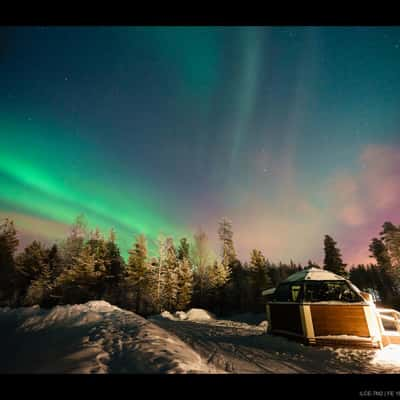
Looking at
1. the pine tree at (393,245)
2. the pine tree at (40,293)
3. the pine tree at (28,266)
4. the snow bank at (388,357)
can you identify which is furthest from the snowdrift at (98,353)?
the pine tree at (393,245)

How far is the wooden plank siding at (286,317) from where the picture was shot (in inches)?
329

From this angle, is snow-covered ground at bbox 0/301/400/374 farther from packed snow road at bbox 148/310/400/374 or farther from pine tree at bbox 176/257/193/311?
pine tree at bbox 176/257/193/311

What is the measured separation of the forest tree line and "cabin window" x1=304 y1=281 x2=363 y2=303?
1992cm

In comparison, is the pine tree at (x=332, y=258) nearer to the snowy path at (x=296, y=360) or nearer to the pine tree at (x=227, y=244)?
the pine tree at (x=227, y=244)

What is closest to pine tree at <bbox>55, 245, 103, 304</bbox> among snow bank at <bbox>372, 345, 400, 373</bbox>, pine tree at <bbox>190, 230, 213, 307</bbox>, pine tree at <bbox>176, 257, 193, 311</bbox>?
pine tree at <bbox>176, 257, 193, 311</bbox>

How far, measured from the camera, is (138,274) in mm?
24781

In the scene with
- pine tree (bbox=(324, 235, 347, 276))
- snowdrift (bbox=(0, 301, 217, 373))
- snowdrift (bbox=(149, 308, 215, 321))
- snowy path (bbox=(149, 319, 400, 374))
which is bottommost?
snowdrift (bbox=(149, 308, 215, 321))

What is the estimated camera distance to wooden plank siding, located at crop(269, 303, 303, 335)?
8.35 metres

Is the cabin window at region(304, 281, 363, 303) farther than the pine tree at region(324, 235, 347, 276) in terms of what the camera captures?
No

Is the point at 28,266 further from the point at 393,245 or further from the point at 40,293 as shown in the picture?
the point at 393,245

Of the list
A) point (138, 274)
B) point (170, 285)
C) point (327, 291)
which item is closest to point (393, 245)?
point (327, 291)

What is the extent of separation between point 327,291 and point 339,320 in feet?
4.47
